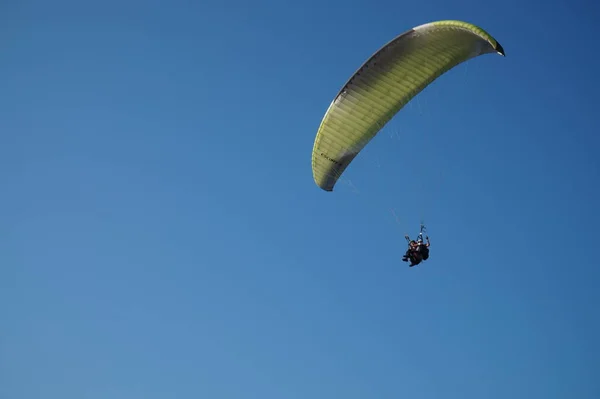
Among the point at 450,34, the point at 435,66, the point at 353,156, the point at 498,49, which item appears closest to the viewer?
the point at 498,49

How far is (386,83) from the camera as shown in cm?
2723

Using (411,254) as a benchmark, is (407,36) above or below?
above

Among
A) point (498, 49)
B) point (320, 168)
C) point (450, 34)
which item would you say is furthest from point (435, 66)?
point (320, 168)

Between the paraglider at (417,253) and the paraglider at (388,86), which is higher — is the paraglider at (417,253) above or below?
below

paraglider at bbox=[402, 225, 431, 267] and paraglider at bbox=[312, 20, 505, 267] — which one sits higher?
paraglider at bbox=[312, 20, 505, 267]

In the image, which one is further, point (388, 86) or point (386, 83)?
point (388, 86)

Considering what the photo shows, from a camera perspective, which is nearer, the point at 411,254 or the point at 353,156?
the point at 411,254

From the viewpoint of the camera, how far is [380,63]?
26.5 meters

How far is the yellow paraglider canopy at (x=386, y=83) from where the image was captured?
84.3 feet

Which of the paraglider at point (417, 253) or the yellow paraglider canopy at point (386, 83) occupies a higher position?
the yellow paraglider canopy at point (386, 83)

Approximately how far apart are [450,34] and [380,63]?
260 centimetres

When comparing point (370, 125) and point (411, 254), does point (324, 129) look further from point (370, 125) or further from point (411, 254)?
point (411, 254)

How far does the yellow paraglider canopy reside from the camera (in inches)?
1012

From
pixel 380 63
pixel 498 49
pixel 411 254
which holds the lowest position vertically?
pixel 411 254
